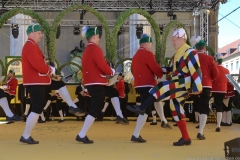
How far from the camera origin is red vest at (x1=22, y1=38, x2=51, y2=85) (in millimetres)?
5746

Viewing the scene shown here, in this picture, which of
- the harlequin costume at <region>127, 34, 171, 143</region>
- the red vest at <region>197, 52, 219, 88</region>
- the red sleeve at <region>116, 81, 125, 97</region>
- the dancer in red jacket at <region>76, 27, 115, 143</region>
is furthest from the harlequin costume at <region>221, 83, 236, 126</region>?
the dancer in red jacket at <region>76, 27, 115, 143</region>

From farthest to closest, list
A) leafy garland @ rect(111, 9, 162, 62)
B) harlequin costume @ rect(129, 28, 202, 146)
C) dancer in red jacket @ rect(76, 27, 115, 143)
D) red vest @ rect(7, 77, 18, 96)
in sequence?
red vest @ rect(7, 77, 18, 96) → leafy garland @ rect(111, 9, 162, 62) → dancer in red jacket @ rect(76, 27, 115, 143) → harlequin costume @ rect(129, 28, 202, 146)

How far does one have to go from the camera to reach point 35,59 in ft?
18.9

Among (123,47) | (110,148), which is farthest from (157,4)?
(110,148)

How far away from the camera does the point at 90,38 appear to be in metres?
6.15

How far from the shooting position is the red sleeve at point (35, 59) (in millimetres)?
5734

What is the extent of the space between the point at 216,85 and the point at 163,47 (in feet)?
12.9

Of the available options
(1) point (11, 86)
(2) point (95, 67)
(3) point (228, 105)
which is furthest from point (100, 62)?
(1) point (11, 86)

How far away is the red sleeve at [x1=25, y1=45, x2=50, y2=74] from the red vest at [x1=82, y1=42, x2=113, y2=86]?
2.07 ft

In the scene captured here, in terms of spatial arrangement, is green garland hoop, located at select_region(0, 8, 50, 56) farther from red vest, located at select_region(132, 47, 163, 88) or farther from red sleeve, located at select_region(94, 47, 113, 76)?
red sleeve, located at select_region(94, 47, 113, 76)

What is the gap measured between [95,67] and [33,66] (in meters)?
0.93

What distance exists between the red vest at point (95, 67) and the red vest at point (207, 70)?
1.88 metres

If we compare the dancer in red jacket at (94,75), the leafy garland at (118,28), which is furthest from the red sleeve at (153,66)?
the leafy garland at (118,28)

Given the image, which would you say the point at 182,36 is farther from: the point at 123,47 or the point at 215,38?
the point at 123,47
